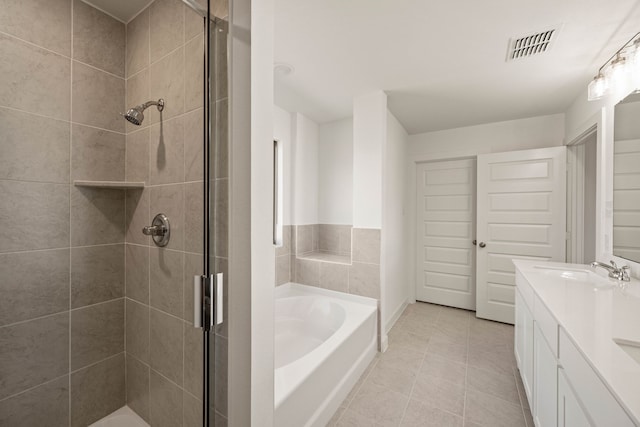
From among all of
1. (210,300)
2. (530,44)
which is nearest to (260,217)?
(210,300)

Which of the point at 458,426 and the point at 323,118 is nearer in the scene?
the point at 458,426

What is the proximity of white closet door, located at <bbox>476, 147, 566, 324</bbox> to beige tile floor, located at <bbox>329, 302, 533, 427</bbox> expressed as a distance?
1.47 ft

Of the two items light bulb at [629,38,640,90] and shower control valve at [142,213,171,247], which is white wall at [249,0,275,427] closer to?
shower control valve at [142,213,171,247]

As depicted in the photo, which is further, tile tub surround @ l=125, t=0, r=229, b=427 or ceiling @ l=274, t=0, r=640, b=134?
ceiling @ l=274, t=0, r=640, b=134

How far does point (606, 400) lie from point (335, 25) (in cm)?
202

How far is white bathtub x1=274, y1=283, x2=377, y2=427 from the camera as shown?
1.33m

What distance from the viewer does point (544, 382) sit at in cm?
124

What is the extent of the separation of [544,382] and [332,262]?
1.75 m

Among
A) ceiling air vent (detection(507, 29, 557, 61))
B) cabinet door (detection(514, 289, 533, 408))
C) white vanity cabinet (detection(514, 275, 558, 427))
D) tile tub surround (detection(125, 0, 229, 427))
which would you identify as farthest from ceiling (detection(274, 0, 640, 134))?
cabinet door (detection(514, 289, 533, 408))

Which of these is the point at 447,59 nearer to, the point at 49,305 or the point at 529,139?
the point at 529,139

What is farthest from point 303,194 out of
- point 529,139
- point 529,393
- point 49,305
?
point 529,139

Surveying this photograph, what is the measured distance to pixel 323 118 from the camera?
10.3 feet

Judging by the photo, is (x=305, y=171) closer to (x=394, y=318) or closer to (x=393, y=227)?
(x=393, y=227)

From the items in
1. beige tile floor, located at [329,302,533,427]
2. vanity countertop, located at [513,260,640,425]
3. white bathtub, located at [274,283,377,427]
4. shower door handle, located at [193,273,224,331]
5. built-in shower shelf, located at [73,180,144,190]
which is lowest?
beige tile floor, located at [329,302,533,427]
